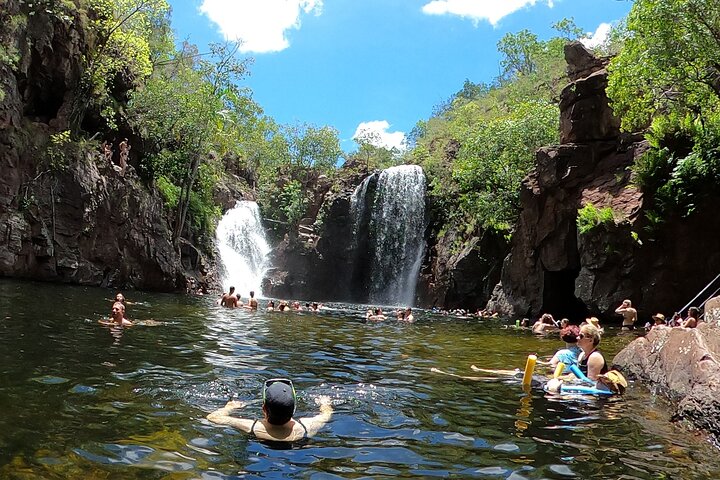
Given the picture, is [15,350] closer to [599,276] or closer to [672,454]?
[672,454]

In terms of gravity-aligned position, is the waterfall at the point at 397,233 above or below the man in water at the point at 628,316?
above

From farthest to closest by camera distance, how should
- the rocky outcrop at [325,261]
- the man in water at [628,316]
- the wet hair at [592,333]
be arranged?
the rocky outcrop at [325,261], the man in water at [628,316], the wet hair at [592,333]

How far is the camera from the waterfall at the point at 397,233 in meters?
40.4

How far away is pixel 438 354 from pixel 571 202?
607 inches

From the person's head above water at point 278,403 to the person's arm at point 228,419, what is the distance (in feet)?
1.27

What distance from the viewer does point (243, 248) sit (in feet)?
147

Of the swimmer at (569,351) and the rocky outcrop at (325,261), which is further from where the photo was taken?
the rocky outcrop at (325,261)

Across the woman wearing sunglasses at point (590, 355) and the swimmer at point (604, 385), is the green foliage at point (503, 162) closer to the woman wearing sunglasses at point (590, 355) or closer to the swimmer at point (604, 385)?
the woman wearing sunglasses at point (590, 355)

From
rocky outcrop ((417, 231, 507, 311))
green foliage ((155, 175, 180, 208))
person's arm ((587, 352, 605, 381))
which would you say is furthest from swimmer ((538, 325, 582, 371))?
green foliage ((155, 175, 180, 208))

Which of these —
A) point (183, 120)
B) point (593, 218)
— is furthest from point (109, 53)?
point (593, 218)

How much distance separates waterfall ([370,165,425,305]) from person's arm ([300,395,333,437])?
3355 centimetres

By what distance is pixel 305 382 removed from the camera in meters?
8.01

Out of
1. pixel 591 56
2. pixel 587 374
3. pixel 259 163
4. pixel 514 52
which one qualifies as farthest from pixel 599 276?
pixel 514 52

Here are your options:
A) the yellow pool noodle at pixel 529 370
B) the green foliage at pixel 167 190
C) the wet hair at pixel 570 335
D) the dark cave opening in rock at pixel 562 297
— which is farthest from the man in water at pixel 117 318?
the green foliage at pixel 167 190
